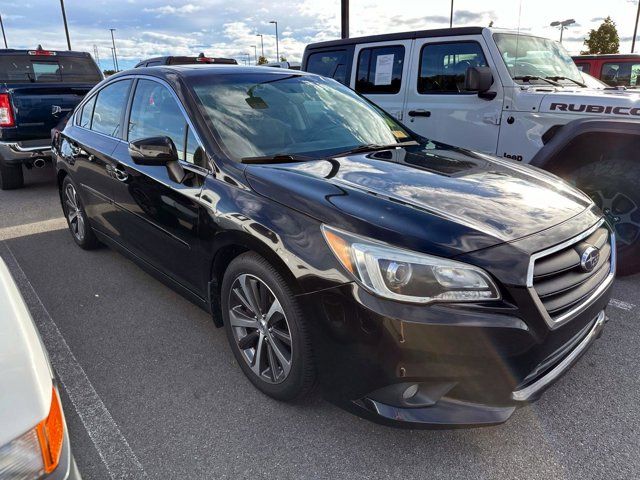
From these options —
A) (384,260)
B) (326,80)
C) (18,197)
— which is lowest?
(18,197)

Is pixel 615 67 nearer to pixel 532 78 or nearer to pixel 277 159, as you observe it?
pixel 532 78

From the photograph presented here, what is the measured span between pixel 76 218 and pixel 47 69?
17.7 feet

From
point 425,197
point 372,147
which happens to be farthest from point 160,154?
point 425,197

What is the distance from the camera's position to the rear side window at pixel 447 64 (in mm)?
5258

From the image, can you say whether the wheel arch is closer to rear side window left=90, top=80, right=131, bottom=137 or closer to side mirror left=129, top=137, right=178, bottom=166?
side mirror left=129, top=137, right=178, bottom=166

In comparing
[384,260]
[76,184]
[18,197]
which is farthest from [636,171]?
[18,197]

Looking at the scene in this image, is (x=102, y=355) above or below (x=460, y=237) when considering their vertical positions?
below

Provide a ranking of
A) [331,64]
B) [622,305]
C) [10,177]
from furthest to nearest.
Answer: [10,177] < [331,64] < [622,305]

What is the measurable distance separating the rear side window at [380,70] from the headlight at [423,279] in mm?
4420

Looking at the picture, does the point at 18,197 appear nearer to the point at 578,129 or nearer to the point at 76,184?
the point at 76,184

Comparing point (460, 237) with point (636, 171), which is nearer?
point (460, 237)

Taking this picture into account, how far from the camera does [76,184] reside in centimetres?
457

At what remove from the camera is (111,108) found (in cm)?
401

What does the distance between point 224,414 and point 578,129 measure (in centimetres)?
346
